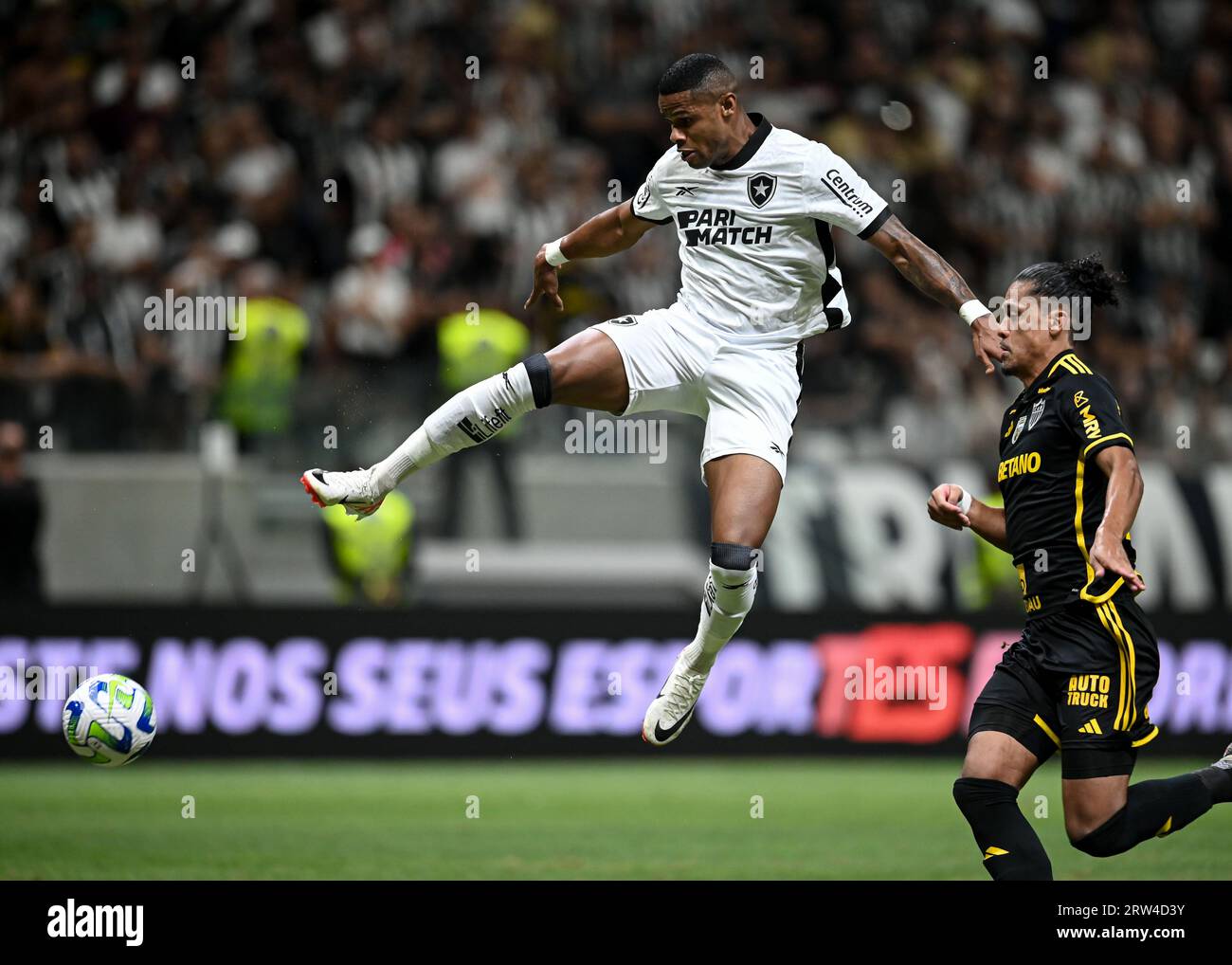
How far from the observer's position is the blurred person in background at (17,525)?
13531 millimetres

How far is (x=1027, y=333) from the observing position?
7141 millimetres

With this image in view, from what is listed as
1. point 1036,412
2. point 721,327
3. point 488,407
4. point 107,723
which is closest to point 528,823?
point 107,723

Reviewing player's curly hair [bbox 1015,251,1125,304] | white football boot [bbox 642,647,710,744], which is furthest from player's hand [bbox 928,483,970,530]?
Result: white football boot [bbox 642,647,710,744]

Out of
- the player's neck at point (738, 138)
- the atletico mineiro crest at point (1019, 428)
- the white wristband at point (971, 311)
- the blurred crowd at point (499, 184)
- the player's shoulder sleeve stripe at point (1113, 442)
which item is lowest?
the player's shoulder sleeve stripe at point (1113, 442)

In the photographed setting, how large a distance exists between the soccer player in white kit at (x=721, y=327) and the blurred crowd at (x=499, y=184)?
13.6 ft

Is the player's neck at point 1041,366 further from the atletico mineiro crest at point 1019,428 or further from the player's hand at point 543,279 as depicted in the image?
the player's hand at point 543,279

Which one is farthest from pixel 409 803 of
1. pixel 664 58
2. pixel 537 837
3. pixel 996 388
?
pixel 664 58

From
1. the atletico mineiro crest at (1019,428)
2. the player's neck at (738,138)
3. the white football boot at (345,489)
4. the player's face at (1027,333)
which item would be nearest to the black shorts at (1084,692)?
the atletico mineiro crest at (1019,428)

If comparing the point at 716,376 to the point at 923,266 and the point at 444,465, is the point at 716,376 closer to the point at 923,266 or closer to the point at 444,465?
the point at 923,266

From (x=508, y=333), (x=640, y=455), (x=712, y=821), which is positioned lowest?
(x=712, y=821)

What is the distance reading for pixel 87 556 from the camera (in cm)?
1363
